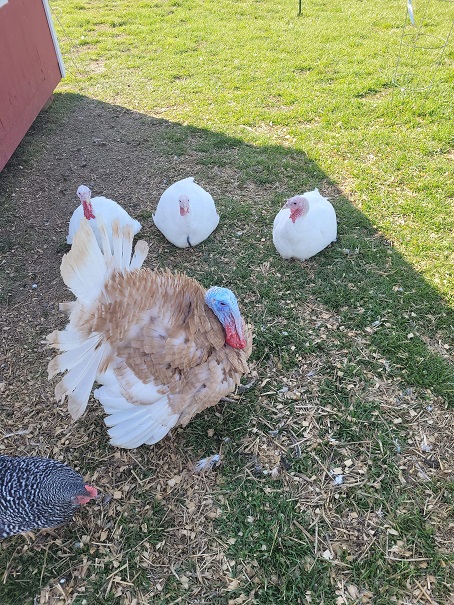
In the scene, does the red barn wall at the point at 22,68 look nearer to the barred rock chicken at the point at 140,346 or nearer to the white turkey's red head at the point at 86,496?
the barred rock chicken at the point at 140,346

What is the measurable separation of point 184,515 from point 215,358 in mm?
976

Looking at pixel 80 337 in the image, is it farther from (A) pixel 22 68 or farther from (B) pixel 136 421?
(A) pixel 22 68

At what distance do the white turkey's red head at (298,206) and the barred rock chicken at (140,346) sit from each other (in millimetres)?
1491

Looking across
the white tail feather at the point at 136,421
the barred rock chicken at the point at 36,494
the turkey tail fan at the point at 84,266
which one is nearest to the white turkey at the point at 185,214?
the turkey tail fan at the point at 84,266

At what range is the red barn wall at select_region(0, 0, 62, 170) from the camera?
520 cm

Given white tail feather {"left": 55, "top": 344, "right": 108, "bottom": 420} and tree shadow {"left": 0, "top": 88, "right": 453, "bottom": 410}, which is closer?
white tail feather {"left": 55, "top": 344, "right": 108, "bottom": 420}

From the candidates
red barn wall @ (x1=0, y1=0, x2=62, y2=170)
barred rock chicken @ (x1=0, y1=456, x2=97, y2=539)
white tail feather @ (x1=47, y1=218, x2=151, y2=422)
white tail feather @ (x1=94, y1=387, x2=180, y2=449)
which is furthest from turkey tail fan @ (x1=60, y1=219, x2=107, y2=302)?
red barn wall @ (x1=0, y1=0, x2=62, y2=170)

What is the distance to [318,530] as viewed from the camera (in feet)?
8.34

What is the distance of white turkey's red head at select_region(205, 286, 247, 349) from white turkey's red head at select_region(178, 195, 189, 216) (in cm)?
152

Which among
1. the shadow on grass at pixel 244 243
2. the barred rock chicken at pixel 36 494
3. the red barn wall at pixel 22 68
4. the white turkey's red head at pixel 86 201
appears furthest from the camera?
the red barn wall at pixel 22 68

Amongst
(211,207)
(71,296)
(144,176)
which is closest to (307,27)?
(144,176)

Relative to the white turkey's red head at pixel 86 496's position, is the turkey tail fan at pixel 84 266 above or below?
above

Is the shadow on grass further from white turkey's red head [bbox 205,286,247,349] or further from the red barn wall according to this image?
white turkey's red head [bbox 205,286,247,349]

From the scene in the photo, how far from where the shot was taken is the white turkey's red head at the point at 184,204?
13.1 ft
